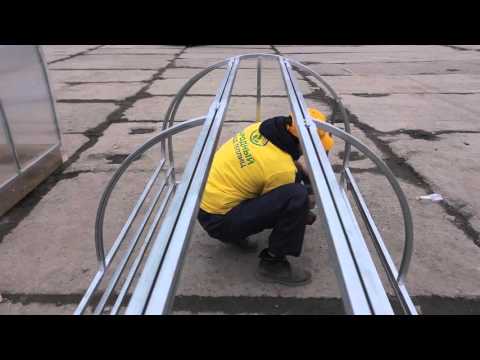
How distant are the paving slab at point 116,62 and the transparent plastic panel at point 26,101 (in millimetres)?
5616

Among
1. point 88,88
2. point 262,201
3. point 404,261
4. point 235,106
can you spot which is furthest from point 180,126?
point 88,88

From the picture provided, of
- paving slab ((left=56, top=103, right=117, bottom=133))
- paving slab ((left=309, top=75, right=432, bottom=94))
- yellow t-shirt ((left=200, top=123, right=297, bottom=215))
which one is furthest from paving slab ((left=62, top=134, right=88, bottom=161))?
paving slab ((left=309, top=75, right=432, bottom=94))

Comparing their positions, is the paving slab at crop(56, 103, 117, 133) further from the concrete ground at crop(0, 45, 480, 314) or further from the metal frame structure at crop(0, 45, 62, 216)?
the metal frame structure at crop(0, 45, 62, 216)

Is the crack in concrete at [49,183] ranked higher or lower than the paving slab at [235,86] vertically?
lower

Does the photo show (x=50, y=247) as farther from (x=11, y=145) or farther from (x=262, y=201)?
(x=262, y=201)

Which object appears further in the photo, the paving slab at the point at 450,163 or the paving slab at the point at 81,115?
the paving slab at the point at 81,115

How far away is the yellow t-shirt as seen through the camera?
240 centimetres

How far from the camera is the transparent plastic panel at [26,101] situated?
3.31 m

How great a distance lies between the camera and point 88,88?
732 cm

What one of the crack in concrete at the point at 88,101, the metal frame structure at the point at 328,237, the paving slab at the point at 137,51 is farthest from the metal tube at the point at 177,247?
the paving slab at the point at 137,51

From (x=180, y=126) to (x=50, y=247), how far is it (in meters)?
1.50

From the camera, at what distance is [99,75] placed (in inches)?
332

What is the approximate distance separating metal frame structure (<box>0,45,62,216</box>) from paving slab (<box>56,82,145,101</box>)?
108 inches

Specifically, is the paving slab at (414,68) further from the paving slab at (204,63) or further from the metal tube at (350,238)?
the metal tube at (350,238)
